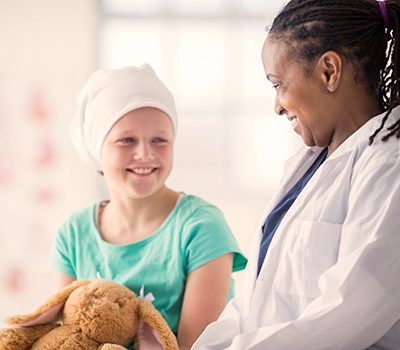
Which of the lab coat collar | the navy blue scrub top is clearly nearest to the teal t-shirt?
the navy blue scrub top

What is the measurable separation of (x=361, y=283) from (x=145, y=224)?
2.87 feet

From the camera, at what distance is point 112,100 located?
6.31ft

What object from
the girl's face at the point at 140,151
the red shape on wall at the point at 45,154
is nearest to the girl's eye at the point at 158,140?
the girl's face at the point at 140,151

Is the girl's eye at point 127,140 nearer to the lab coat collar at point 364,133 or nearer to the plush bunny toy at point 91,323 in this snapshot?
the plush bunny toy at point 91,323

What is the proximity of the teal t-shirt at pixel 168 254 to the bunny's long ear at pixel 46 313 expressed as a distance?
0.18 m

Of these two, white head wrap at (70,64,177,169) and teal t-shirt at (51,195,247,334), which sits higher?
white head wrap at (70,64,177,169)

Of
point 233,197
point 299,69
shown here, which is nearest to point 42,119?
point 233,197

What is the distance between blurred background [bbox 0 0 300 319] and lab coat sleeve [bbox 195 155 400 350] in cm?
247

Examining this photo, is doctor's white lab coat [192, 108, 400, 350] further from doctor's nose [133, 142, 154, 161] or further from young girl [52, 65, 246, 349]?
doctor's nose [133, 142, 154, 161]

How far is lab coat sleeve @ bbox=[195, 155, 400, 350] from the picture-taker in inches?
45.7

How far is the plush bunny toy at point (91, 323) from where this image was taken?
1.64m

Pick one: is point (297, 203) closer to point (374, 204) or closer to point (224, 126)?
point (374, 204)

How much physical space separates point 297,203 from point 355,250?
18cm

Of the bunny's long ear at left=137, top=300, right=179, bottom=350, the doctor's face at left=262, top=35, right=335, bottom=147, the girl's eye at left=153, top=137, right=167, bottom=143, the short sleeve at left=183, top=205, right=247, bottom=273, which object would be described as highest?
the doctor's face at left=262, top=35, right=335, bottom=147
